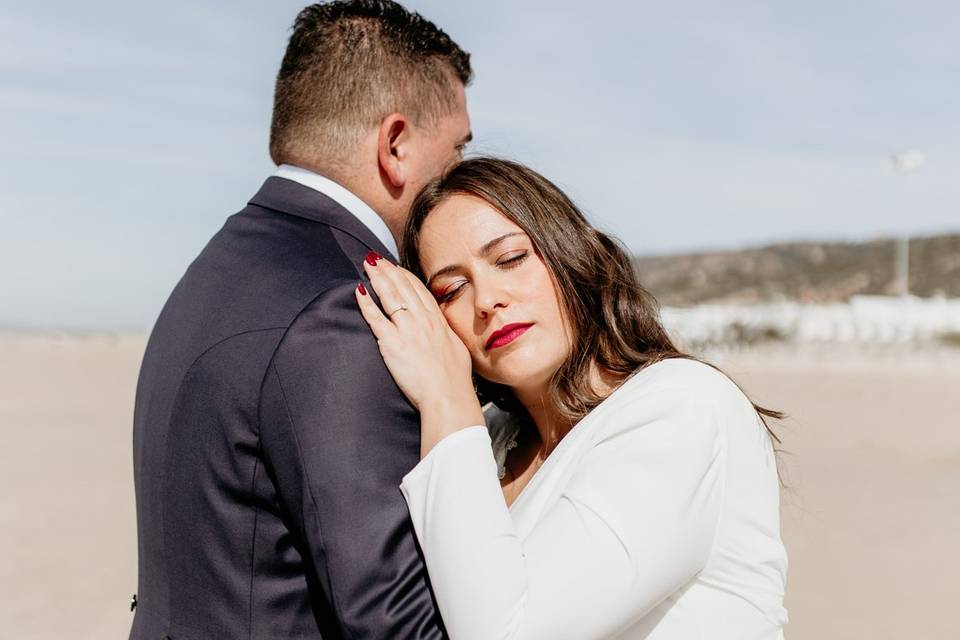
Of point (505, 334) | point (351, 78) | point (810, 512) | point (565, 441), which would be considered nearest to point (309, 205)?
point (351, 78)

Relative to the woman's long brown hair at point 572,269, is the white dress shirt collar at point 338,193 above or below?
above

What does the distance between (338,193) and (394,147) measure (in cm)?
31

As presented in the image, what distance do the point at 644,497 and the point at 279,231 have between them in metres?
1.11

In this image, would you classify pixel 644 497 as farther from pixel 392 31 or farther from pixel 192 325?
pixel 392 31

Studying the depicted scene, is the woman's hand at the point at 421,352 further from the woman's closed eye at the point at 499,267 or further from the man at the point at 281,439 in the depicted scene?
the woman's closed eye at the point at 499,267

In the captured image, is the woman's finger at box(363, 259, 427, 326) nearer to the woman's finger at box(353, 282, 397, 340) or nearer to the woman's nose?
the woman's finger at box(353, 282, 397, 340)

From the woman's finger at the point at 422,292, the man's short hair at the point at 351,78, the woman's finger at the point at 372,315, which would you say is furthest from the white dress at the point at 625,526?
the man's short hair at the point at 351,78

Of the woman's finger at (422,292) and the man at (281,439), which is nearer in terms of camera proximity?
the man at (281,439)

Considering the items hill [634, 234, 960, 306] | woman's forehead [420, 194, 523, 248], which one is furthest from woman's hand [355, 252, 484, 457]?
hill [634, 234, 960, 306]

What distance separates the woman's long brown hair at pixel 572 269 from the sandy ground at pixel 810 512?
0.78 meters

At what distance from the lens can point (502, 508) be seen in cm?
225

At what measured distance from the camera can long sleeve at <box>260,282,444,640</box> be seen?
2.12 metres

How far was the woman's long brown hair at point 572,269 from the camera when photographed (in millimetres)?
2848

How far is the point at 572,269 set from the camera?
9.42ft
